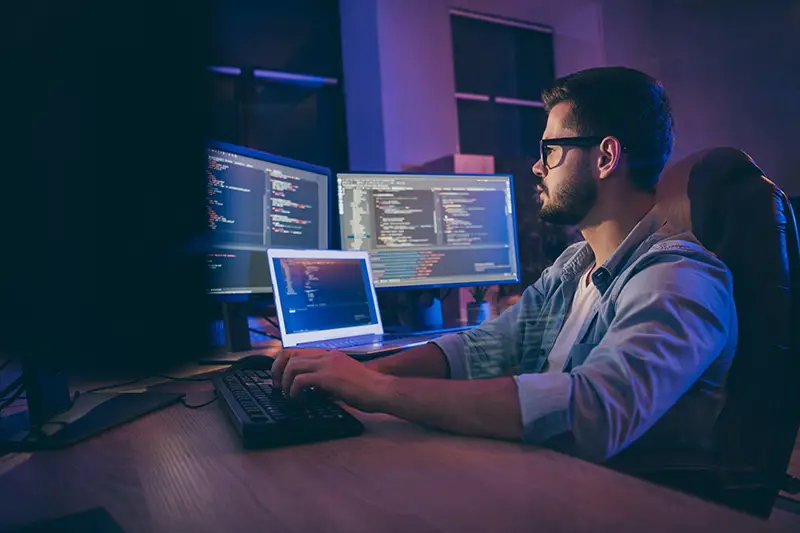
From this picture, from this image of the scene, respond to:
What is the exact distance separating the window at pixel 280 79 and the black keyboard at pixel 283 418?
2.48 metres

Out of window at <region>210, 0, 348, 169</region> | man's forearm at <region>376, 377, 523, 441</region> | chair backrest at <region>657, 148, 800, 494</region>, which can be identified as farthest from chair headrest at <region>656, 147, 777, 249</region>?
window at <region>210, 0, 348, 169</region>

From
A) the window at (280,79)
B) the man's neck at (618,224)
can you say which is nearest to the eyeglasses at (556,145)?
the man's neck at (618,224)

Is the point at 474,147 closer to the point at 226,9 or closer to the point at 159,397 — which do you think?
the point at 226,9

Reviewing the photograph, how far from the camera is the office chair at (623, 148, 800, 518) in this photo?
0.79 meters

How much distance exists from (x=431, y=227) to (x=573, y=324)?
82 cm

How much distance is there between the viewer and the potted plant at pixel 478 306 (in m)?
1.99

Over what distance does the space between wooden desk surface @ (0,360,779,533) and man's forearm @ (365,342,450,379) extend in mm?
406

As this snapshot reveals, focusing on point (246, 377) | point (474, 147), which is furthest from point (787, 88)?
point (246, 377)

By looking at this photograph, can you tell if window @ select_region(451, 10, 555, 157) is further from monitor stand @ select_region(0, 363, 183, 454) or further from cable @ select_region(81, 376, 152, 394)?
monitor stand @ select_region(0, 363, 183, 454)

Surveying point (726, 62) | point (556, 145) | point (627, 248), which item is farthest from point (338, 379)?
point (726, 62)

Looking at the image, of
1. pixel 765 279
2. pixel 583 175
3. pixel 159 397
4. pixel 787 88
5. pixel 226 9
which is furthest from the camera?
pixel 787 88

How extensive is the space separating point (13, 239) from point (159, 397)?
0.45 m

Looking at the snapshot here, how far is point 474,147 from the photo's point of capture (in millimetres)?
3742

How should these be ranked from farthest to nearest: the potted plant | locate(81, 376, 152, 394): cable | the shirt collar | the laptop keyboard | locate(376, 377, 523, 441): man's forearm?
the potted plant → the laptop keyboard → locate(81, 376, 152, 394): cable → the shirt collar → locate(376, 377, 523, 441): man's forearm
